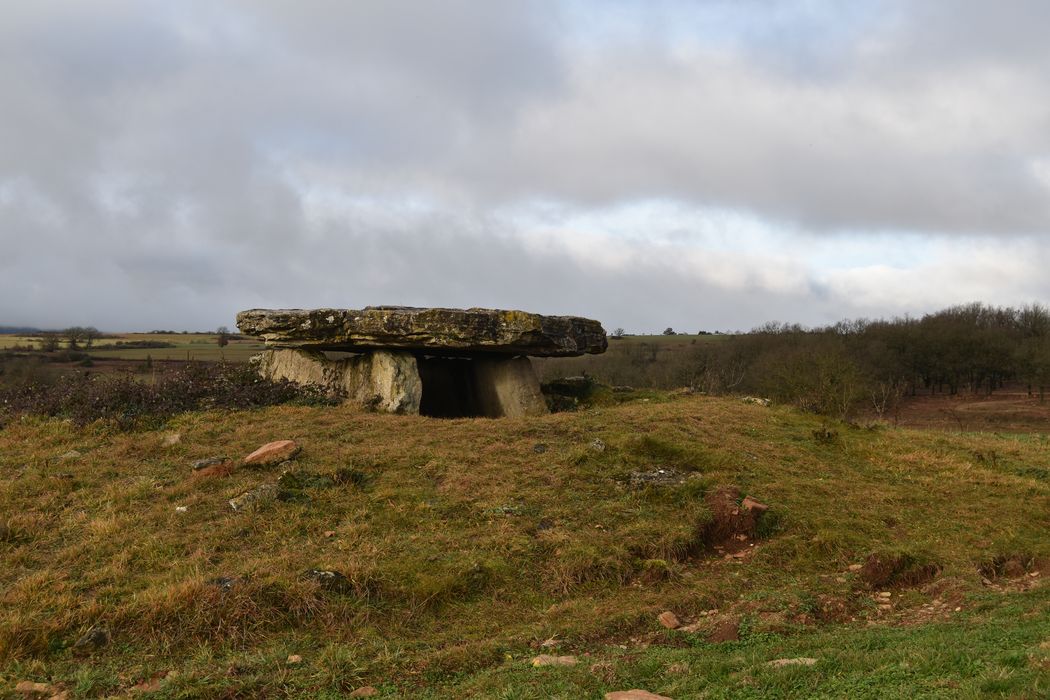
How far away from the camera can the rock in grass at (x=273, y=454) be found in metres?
9.92

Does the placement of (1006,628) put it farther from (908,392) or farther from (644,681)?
(908,392)

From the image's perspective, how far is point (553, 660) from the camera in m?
5.45

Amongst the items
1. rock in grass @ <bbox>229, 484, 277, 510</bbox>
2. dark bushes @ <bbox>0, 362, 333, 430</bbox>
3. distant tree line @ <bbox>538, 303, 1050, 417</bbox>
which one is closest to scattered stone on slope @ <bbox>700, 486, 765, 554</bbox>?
rock in grass @ <bbox>229, 484, 277, 510</bbox>

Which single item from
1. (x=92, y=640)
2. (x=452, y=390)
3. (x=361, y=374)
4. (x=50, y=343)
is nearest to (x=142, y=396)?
(x=361, y=374)

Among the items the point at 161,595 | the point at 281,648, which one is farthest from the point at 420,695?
the point at 161,595

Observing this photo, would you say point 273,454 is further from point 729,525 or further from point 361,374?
point 729,525

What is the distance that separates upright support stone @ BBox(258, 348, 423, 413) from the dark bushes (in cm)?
61

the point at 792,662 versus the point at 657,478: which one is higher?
the point at 657,478

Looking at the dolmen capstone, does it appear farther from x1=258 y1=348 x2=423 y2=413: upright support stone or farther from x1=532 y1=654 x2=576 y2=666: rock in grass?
x1=532 y1=654 x2=576 y2=666: rock in grass

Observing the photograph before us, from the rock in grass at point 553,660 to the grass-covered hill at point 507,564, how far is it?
0.12 meters

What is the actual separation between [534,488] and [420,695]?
183 inches

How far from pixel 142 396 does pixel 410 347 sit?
509cm

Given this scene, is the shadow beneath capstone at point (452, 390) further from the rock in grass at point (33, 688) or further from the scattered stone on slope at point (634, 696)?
the scattered stone on slope at point (634, 696)

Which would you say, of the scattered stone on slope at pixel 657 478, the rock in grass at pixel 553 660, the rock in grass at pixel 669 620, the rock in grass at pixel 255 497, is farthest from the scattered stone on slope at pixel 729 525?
the rock in grass at pixel 255 497
